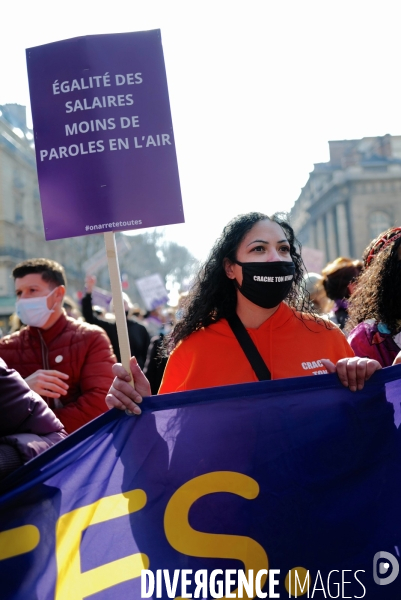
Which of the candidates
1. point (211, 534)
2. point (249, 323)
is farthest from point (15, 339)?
point (211, 534)

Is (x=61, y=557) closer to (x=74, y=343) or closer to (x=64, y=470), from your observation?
(x=64, y=470)

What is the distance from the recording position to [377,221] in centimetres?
6775

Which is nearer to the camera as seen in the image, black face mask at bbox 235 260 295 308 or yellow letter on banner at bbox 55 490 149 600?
yellow letter on banner at bbox 55 490 149 600

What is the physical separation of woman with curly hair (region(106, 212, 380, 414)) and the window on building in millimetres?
65779

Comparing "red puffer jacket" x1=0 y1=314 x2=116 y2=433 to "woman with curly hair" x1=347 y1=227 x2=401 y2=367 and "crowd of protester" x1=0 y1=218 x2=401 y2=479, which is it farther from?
"woman with curly hair" x1=347 y1=227 x2=401 y2=367

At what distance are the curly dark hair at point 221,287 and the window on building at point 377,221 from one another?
6566 cm

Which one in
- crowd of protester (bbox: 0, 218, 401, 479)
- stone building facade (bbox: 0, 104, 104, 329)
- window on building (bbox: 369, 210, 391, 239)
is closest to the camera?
crowd of protester (bbox: 0, 218, 401, 479)

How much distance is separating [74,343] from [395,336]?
5.50 ft

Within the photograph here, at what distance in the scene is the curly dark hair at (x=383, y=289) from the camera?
3.07 metres

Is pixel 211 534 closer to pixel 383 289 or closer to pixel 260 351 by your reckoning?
pixel 260 351

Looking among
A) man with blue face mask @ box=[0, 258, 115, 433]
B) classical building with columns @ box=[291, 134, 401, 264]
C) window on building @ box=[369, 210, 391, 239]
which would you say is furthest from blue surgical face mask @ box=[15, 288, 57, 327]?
window on building @ box=[369, 210, 391, 239]

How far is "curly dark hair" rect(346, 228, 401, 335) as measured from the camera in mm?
3070

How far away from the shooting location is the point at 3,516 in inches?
87.6

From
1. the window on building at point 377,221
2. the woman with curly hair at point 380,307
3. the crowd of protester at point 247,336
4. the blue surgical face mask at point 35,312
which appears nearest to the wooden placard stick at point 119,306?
the crowd of protester at point 247,336
